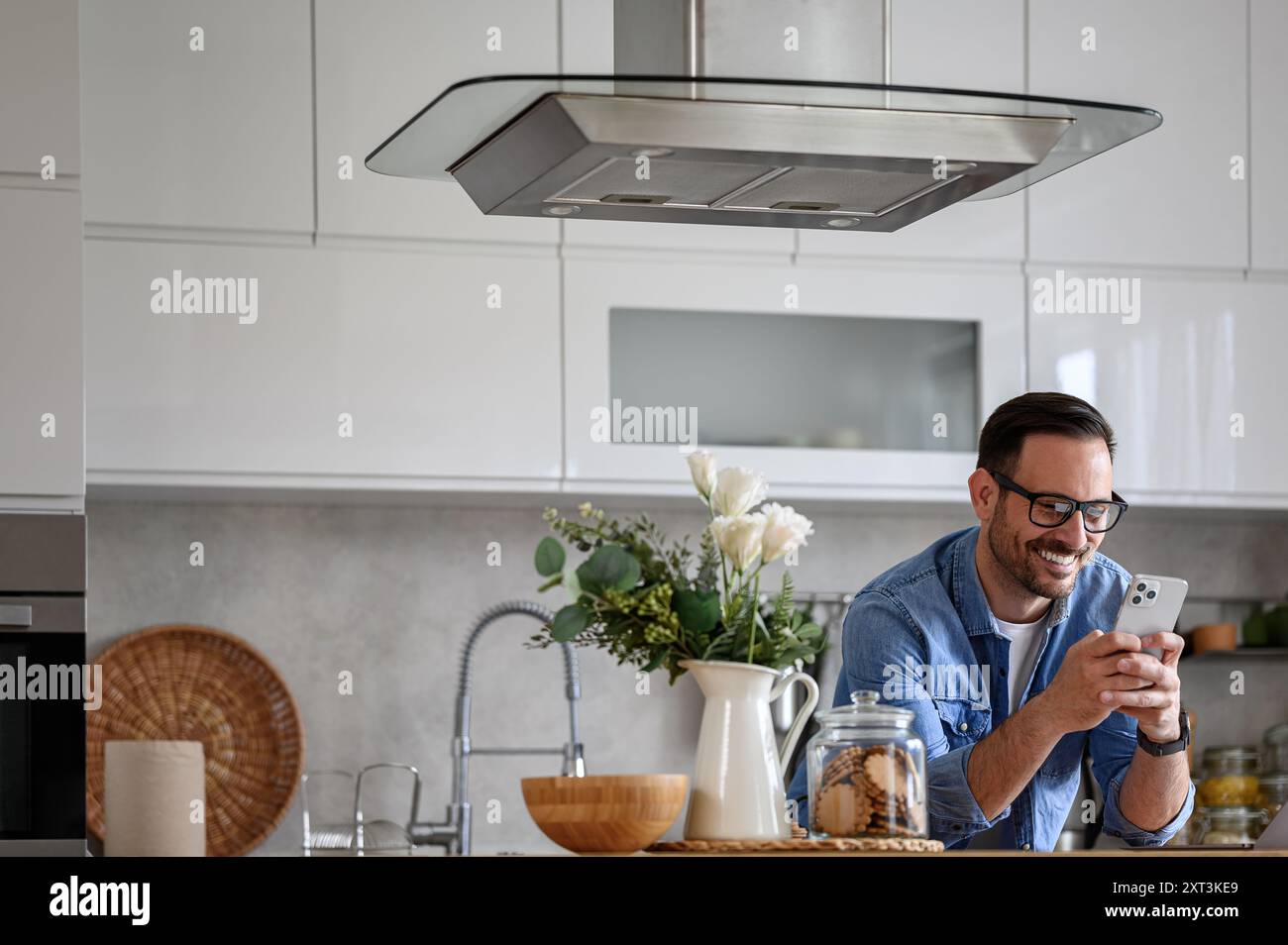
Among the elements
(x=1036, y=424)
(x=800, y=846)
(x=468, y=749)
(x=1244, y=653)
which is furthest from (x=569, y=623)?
(x=1244, y=653)

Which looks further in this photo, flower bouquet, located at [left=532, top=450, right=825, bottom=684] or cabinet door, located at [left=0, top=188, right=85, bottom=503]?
cabinet door, located at [left=0, top=188, right=85, bottom=503]

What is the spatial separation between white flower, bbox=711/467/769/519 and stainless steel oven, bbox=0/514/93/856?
157 cm

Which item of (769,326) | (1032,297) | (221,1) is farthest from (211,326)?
(1032,297)

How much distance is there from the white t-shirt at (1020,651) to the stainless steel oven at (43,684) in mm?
1573

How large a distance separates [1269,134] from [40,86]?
8.39 ft

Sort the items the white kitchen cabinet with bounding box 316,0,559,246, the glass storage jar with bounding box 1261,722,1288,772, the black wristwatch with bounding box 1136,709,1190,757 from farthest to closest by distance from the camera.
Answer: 1. the glass storage jar with bounding box 1261,722,1288,772
2. the white kitchen cabinet with bounding box 316,0,559,246
3. the black wristwatch with bounding box 1136,709,1190,757

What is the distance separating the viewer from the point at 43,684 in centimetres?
286

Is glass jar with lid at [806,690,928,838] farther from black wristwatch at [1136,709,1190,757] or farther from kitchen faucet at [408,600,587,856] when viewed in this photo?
kitchen faucet at [408,600,587,856]

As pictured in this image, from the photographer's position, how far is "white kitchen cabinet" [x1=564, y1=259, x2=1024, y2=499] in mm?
3363

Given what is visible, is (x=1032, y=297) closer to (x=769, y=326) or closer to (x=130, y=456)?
(x=769, y=326)

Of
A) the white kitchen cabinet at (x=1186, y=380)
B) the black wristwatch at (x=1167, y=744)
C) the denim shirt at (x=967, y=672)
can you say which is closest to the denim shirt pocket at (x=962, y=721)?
the denim shirt at (x=967, y=672)

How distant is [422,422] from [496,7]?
0.85m

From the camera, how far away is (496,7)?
3330mm

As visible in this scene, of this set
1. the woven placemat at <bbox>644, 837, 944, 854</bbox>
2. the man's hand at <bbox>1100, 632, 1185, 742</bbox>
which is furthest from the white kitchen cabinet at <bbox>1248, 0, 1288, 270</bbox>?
the woven placemat at <bbox>644, 837, 944, 854</bbox>
